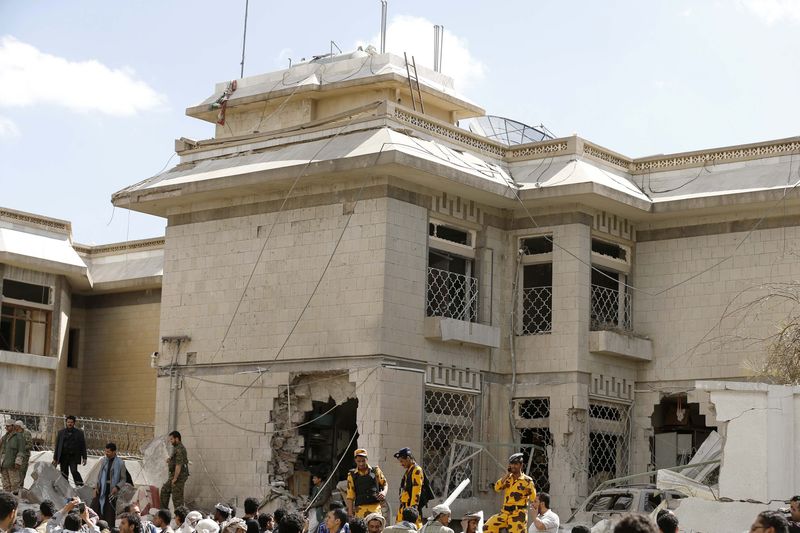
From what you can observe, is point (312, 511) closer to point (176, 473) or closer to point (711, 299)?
point (176, 473)

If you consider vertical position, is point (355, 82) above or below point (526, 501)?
above

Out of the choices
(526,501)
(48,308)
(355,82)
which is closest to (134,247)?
(48,308)

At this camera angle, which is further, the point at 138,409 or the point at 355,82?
the point at 138,409

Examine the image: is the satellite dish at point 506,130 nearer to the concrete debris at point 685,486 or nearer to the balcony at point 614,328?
the balcony at point 614,328

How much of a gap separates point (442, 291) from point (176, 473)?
18.8 feet

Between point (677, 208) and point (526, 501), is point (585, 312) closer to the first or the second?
point (677, 208)

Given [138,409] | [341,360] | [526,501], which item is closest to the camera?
[526,501]

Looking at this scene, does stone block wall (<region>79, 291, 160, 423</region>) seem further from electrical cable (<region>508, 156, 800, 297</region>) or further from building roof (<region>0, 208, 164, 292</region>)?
electrical cable (<region>508, 156, 800, 297</region>)

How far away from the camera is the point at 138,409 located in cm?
3397

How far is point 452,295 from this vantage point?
24.9 m

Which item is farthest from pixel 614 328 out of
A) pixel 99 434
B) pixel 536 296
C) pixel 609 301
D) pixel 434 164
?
pixel 99 434

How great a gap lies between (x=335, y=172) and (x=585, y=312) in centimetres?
527

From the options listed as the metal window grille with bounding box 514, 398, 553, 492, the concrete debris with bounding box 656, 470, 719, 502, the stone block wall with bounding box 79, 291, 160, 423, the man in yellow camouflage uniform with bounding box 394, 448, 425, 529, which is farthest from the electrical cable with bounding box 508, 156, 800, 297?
the stone block wall with bounding box 79, 291, 160, 423

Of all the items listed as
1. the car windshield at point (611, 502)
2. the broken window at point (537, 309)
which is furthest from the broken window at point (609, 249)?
the car windshield at point (611, 502)
